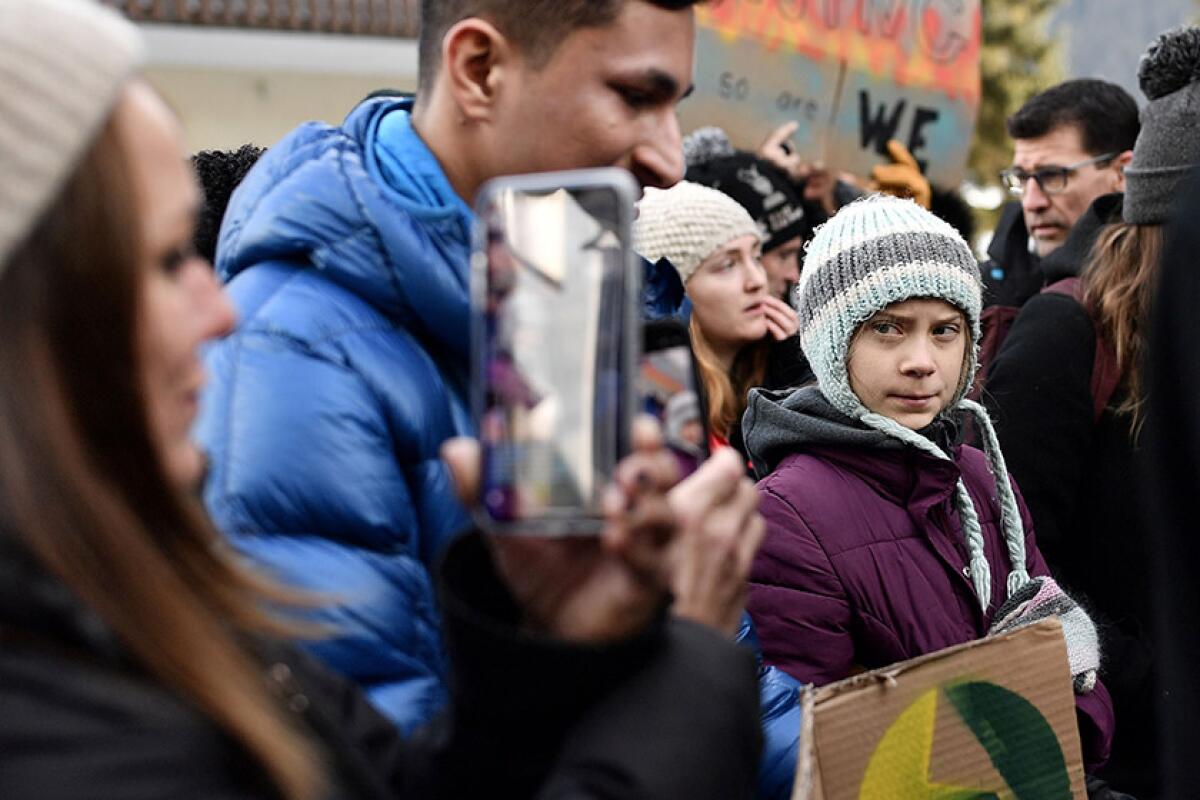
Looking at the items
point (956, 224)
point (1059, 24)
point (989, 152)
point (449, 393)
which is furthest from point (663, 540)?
point (1059, 24)

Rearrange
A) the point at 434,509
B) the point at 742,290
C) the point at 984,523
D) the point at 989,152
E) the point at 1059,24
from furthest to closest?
the point at 1059,24, the point at 989,152, the point at 742,290, the point at 984,523, the point at 434,509

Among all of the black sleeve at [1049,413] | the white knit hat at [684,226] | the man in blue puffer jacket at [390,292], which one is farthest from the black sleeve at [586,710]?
the white knit hat at [684,226]

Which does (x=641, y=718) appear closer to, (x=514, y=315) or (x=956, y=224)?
(x=514, y=315)

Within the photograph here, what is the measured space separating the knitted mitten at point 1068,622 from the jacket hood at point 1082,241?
1482mm

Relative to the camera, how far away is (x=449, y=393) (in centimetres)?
171

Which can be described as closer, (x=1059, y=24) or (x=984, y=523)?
(x=984, y=523)

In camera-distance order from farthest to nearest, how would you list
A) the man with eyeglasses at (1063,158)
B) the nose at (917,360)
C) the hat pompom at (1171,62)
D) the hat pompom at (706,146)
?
the man with eyeglasses at (1063,158) < the hat pompom at (706,146) < the hat pompom at (1171,62) < the nose at (917,360)

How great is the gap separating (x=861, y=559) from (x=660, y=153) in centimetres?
124

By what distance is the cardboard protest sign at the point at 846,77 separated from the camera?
525cm

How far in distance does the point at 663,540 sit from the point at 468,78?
761mm

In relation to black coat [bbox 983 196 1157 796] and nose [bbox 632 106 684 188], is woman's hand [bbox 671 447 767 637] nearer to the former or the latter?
nose [bbox 632 106 684 188]

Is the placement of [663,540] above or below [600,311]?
below

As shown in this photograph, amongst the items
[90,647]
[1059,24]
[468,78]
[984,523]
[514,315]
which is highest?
[1059,24]

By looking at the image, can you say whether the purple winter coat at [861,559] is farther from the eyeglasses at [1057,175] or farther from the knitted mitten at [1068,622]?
the eyeglasses at [1057,175]
